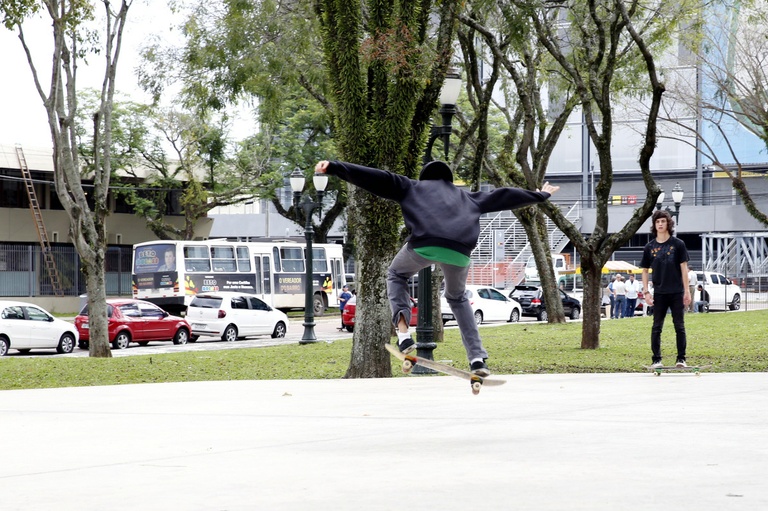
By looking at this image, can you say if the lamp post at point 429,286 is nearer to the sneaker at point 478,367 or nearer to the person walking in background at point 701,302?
the sneaker at point 478,367

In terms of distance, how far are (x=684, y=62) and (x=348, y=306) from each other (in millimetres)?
13420

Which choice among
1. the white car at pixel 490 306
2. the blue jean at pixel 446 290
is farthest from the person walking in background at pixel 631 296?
the blue jean at pixel 446 290

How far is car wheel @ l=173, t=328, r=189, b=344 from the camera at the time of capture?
31.2m

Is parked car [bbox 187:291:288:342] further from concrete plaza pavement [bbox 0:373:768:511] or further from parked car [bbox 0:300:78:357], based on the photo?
concrete plaza pavement [bbox 0:373:768:511]

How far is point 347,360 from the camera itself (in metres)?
18.3

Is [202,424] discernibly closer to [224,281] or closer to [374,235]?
[374,235]

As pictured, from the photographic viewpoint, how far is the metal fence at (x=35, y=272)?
44.2 meters

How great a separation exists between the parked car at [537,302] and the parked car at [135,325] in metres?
17.3

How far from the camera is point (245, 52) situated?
2292 cm

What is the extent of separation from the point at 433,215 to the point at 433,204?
11cm

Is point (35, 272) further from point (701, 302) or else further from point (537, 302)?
point (701, 302)

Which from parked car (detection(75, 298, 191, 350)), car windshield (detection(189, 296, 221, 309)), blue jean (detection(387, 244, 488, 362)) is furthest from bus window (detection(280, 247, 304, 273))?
blue jean (detection(387, 244, 488, 362))

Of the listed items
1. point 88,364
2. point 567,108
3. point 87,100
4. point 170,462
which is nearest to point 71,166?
point 88,364

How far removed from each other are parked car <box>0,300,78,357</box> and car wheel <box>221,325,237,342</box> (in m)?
5.98
